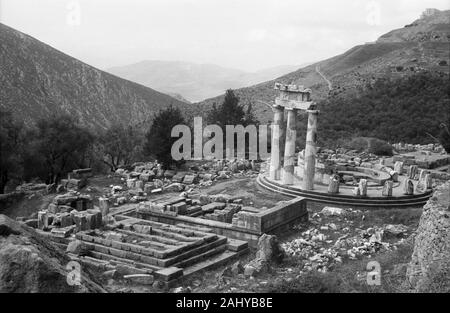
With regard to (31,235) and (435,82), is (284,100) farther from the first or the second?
(435,82)

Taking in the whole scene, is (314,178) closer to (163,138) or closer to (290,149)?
(290,149)

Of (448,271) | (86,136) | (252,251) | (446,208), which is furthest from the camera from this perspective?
(86,136)

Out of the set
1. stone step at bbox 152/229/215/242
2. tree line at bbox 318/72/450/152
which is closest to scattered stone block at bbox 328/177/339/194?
stone step at bbox 152/229/215/242

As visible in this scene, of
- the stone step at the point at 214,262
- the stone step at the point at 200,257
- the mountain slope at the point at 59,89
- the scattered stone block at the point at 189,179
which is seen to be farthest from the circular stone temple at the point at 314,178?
the mountain slope at the point at 59,89

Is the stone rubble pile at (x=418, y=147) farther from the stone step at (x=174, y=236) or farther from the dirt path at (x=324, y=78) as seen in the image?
the stone step at (x=174, y=236)

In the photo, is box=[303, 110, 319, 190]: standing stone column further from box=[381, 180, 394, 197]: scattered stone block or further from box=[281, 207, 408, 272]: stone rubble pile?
box=[281, 207, 408, 272]: stone rubble pile

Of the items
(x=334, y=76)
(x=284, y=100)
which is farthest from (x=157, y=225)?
(x=334, y=76)
